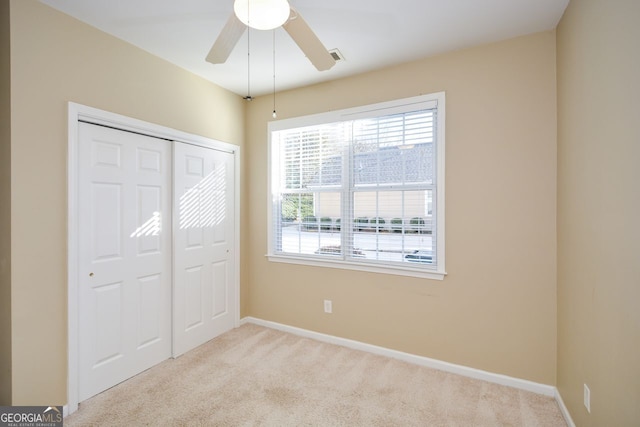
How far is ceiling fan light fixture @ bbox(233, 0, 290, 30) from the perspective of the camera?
1316 millimetres

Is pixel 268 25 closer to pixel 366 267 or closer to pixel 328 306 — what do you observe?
pixel 366 267

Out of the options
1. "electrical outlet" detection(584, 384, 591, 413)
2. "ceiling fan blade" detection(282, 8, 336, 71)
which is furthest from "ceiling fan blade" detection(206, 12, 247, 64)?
"electrical outlet" detection(584, 384, 591, 413)

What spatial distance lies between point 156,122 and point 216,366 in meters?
2.21

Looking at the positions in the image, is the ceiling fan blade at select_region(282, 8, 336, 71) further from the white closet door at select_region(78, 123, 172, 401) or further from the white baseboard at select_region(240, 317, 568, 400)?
the white baseboard at select_region(240, 317, 568, 400)

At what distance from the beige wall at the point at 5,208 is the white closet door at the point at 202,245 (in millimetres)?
1133

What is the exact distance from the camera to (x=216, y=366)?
8.72ft

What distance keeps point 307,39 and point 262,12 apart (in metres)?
0.29

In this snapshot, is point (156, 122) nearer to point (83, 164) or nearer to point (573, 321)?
point (83, 164)

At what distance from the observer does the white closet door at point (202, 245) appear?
2881mm

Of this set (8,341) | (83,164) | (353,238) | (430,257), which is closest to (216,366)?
(8,341)

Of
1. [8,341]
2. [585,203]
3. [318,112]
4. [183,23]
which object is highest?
[183,23]

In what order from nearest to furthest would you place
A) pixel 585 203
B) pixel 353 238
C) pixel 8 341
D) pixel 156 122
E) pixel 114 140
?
pixel 585 203
pixel 8 341
pixel 114 140
pixel 156 122
pixel 353 238

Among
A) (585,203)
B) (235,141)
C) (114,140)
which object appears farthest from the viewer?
(235,141)

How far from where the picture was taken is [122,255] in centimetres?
244
